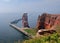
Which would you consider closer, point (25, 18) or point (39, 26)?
point (39, 26)

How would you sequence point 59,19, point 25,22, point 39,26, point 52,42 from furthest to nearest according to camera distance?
1. point 25,22
2. point 39,26
3. point 59,19
4. point 52,42

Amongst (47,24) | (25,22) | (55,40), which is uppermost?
(55,40)

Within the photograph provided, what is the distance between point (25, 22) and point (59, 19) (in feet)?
88.8

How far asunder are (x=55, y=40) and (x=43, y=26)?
1206 inches

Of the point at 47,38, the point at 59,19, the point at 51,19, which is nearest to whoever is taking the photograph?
the point at 47,38

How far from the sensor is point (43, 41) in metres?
11.1

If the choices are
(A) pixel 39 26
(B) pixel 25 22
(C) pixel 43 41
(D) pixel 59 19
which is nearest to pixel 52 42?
(C) pixel 43 41

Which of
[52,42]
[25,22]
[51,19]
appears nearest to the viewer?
[52,42]

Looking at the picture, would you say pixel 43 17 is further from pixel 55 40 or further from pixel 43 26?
pixel 55 40

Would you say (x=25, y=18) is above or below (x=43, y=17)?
below

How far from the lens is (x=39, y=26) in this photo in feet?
139

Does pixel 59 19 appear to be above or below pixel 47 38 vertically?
below

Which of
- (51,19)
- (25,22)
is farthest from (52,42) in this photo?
(25,22)

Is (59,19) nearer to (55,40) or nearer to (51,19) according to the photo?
(51,19)
